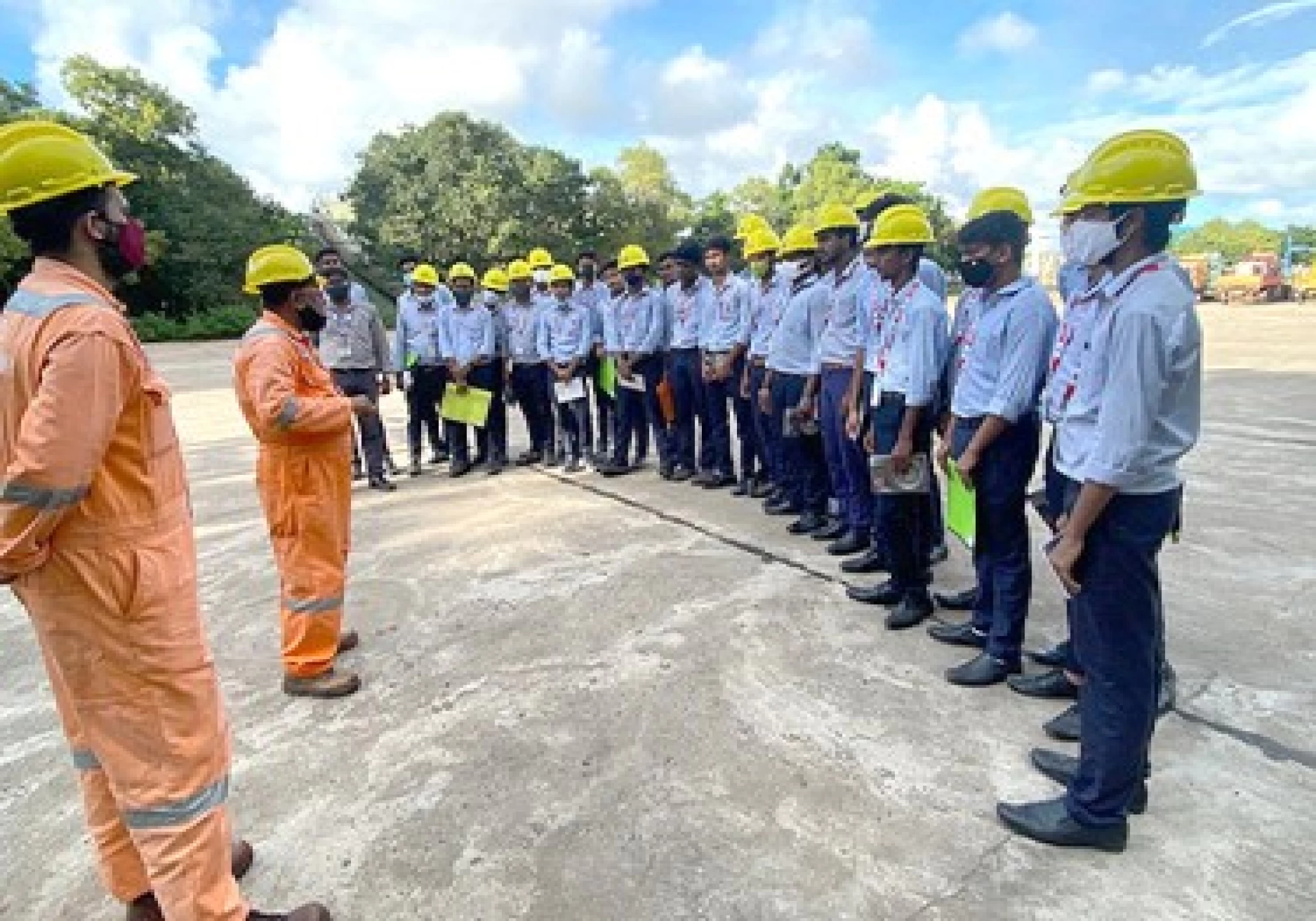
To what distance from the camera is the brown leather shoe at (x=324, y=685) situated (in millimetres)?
3375

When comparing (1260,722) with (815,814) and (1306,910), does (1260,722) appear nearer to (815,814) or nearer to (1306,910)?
(1306,910)

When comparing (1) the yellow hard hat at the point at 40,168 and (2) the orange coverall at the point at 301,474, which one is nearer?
(1) the yellow hard hat at the point at 40,168

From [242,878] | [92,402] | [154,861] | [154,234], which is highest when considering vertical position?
[154,234]

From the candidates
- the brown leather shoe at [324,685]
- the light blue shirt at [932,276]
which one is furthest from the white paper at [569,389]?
the brown leather shoe at [324,685]

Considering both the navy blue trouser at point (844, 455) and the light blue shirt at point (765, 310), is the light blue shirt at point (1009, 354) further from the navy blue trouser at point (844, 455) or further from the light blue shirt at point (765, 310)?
the light blue shirt at point (765, 310)

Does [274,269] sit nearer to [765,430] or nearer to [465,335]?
[765,430]

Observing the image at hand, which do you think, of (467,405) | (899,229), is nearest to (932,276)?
(899,229)

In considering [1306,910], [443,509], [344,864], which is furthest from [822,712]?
[443,509]

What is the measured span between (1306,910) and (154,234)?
29.6 metres

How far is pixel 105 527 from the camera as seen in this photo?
1.81 metres

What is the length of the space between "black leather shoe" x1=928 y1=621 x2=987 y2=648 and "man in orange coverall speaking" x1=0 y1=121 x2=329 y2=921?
9.28 ft

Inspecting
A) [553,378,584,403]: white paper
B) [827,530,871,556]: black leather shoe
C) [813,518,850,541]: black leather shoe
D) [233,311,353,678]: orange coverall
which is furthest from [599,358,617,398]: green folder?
[233,311,353,678]: orange coverall

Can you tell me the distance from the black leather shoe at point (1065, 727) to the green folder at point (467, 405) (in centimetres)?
530

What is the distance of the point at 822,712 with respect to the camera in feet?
10.1
